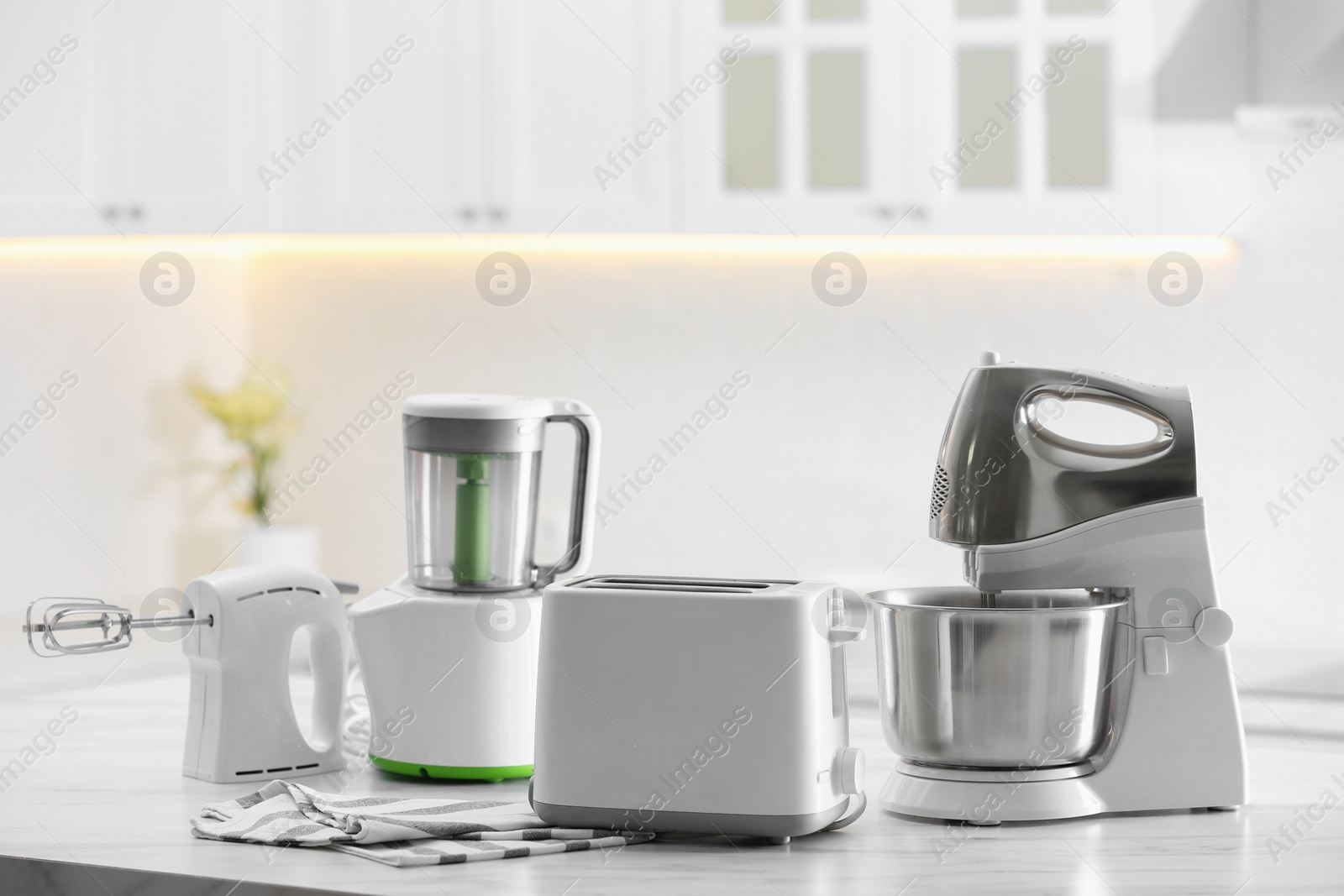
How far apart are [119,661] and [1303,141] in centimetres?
170

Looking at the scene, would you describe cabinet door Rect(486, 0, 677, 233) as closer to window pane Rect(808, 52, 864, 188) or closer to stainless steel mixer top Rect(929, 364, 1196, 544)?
window pane Rect(808, 52, 864, 188)

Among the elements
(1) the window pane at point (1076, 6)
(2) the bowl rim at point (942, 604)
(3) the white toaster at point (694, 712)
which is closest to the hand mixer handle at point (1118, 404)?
(2) the bowl rim at point (942, 604)

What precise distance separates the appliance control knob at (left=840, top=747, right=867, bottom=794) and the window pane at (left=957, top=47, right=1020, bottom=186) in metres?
0.92

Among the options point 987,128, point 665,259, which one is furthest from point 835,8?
point 665,259

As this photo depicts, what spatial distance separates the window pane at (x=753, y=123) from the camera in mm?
1725

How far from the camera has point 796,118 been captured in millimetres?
1731

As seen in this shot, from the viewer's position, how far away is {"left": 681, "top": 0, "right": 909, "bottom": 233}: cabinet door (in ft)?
5.54

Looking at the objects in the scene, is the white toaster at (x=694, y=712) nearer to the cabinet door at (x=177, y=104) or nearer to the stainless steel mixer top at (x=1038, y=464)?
the stainless steel mixer top at (x=1038, y=464)

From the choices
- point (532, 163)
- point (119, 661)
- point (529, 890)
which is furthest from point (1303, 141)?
point (119, 661)

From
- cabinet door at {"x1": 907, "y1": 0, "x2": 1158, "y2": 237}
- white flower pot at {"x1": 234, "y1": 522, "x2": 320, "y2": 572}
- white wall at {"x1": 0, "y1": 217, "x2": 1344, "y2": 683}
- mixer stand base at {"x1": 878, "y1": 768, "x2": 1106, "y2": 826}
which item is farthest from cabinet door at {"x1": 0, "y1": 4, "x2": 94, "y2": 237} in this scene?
mixer stand base at {"x1": 878, "y1": 768, "x2": 1106, "y2": 826}

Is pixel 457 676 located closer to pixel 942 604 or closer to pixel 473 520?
pixel 473 520

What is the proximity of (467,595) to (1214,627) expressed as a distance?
0.63 m

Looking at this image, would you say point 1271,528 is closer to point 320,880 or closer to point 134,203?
point 320,880

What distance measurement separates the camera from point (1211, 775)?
3.47 feet
